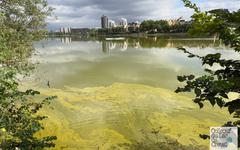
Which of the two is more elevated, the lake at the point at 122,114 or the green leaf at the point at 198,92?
the green leaf at the point at 198,92

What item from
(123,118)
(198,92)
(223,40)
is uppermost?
(223,40)

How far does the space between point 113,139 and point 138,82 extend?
35.1ft

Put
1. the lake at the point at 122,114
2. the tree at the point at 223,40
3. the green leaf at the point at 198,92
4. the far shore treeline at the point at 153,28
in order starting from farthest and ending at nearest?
the far shore treeline at the point at 153,28 → the lake at the point at 122,114 → the green leaf at the point at 198,92 → the tree at the point at 223,40

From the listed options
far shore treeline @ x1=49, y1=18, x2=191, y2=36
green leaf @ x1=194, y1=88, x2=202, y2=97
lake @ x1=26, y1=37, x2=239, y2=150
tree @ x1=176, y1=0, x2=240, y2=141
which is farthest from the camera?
far shore treeline @ x1=49, y1=18, x2=191, y2=36

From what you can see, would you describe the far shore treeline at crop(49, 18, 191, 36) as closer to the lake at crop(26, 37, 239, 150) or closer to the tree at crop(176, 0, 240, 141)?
the lake at crop(26, 37, 239, 150)

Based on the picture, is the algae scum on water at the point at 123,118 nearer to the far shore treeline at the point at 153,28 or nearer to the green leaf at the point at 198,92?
the green leaf at the point at 198,92

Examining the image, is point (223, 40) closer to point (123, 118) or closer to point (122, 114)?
point (123, 118)

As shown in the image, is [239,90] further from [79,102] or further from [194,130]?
[79,102]

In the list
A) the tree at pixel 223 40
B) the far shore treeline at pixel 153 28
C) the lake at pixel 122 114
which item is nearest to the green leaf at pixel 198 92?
the tree at pixel 223 40

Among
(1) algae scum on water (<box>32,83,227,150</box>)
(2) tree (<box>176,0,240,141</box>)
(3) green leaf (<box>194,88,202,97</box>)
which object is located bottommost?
(1) algae scum on water (<box>32,83,227,150</box>)

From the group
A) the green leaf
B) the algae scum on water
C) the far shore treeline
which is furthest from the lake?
the far shore treeline

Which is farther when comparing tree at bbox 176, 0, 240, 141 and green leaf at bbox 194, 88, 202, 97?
green leaf at bbox 194, 88, 202, 97

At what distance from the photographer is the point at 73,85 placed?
21.5 meters

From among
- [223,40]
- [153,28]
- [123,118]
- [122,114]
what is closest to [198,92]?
[223,40]
